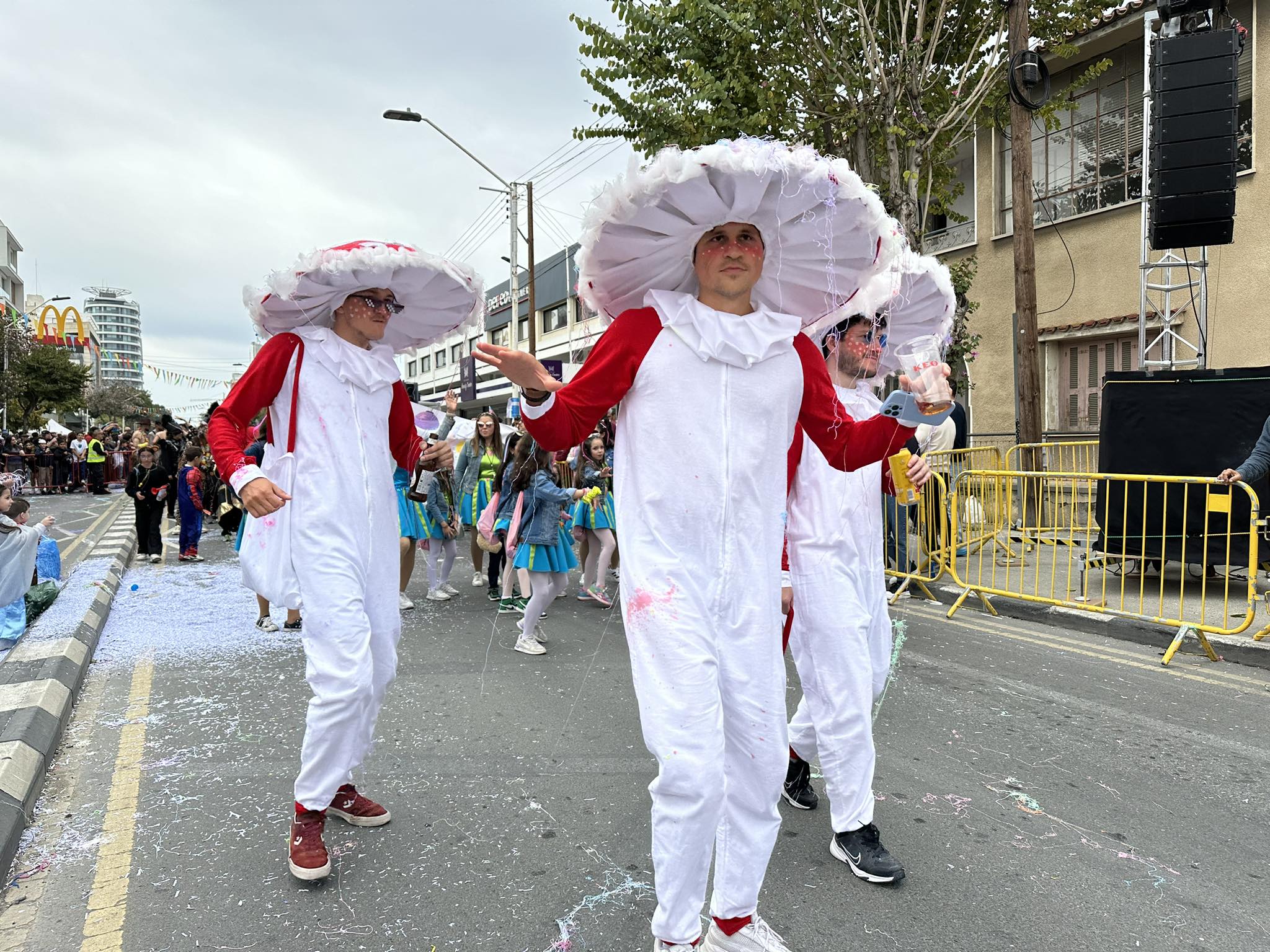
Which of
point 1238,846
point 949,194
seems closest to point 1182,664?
point 1238,846

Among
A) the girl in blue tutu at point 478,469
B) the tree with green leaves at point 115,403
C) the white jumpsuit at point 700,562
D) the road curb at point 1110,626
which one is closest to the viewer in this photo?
the white jumpsuit at point 700,562

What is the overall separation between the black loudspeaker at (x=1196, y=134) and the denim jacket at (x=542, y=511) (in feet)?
21.7

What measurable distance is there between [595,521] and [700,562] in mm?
5955

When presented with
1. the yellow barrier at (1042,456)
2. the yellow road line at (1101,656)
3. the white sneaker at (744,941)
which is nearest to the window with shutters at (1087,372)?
the yellow barrier at (1042,456)

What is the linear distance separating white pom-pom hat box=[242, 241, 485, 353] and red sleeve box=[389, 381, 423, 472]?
0.28 meters

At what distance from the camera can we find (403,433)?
3.54 metres

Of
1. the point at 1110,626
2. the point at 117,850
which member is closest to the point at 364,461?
the point at 117,850

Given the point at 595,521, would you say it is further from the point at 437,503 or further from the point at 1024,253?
the point at 1024,253

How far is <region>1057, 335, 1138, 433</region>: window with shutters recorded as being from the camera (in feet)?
45.9

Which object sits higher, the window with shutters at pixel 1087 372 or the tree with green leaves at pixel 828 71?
the tree with green leaves at pixel 828 71

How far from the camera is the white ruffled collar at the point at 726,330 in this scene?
90.7 inches

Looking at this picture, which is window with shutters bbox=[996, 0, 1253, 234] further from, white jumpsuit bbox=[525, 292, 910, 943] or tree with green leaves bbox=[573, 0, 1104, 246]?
white jumpsuit bbox=[525, 292, 910, 943]

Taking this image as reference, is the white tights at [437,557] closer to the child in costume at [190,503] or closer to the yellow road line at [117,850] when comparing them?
the yellow road line at [117,850]

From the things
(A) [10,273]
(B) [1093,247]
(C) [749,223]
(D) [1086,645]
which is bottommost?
(D) [1086,645]
